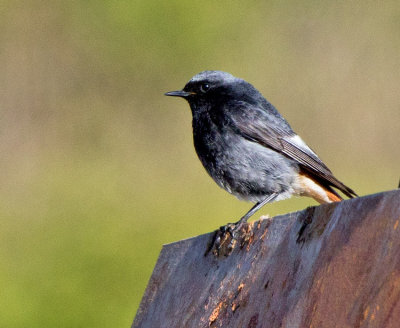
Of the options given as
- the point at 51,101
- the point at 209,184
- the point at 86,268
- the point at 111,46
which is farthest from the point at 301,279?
the point at 111,46

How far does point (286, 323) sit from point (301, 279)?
0.53 feet

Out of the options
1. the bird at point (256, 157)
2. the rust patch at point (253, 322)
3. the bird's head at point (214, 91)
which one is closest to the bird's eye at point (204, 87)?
the bird's head at point (214, 91)

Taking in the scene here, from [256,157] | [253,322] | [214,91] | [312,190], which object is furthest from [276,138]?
[253,322]

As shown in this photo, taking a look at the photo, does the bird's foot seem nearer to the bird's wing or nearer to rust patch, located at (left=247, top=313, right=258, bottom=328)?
rust patch, located at (left=247, top=313, right=258, bottom=328)

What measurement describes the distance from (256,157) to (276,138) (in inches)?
9.0

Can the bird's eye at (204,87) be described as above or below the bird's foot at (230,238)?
above

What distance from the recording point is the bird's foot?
386 cm

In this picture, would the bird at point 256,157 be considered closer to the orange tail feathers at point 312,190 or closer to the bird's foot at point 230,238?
the orange tail feathers at point 312,190

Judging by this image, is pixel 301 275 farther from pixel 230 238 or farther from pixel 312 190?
pixel 312 190

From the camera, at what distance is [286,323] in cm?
336

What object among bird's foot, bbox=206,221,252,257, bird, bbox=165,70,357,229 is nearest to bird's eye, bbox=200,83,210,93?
bird, bbox=165,70,357,229

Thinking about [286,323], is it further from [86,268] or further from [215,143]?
[86,268]

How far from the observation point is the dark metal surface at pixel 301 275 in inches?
122

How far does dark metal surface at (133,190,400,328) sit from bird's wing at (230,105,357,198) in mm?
1682
